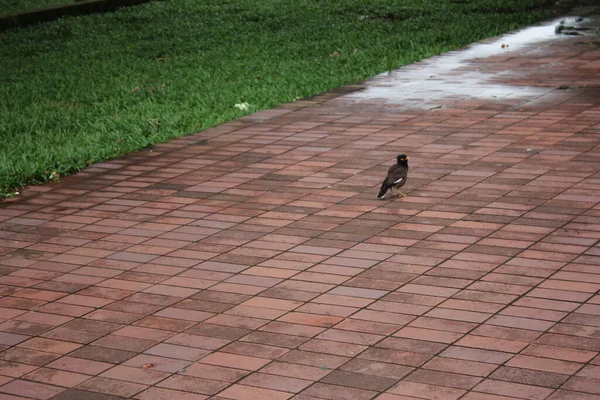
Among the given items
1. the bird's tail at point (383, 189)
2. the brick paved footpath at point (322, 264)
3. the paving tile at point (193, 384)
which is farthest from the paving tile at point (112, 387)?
the bird's tail at point (383, 189)

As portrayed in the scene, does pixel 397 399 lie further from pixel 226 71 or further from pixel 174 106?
pixel 226 71

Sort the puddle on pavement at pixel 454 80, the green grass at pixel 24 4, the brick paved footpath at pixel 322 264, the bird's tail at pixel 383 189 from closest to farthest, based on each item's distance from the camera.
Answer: the brick paved footpath at pixel 322 264
the bird's tail at pixel 383 189
the puddle on pavement at pixel 454 80
the green grass at pixel 24 4

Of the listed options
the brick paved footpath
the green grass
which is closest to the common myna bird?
the brick paved footpath

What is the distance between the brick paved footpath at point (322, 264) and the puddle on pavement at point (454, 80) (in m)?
0.50

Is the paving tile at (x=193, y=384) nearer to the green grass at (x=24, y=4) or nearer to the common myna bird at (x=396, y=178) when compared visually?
the common myna bird at (x=396, y=178)

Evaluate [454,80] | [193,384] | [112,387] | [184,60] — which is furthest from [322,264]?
[184,60]

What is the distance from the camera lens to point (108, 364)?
15.4ft

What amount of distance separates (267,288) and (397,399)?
1527 millimetres

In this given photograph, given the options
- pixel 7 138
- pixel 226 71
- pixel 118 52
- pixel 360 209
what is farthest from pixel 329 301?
pixel 118 52

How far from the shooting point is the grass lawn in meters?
9.71

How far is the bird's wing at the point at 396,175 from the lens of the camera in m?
6.93

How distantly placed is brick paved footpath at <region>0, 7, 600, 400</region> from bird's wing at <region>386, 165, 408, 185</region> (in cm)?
20

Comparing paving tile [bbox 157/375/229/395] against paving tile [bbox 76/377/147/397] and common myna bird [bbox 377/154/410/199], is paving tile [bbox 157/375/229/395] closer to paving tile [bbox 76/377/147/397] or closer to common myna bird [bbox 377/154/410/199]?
paving tile [bbox 76/377/147/397]

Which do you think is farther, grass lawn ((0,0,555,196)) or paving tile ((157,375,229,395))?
grass lawn ((0,0,555,196))
